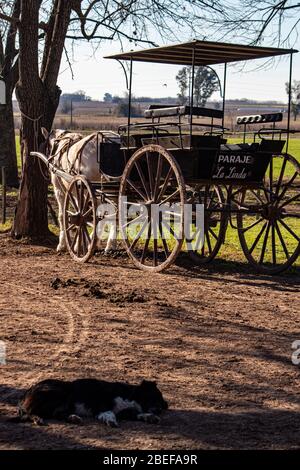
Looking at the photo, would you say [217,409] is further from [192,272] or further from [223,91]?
[223,91]

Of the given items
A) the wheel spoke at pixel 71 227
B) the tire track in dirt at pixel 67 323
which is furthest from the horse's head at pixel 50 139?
the tire track in dirt at pixel 67 323

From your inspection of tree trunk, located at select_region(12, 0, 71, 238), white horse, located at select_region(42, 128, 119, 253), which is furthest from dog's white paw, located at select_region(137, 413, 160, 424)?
tree trunk, located at select_region(12, 0, 71, 238)

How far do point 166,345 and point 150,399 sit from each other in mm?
1949

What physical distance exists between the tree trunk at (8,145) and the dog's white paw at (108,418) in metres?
19.5

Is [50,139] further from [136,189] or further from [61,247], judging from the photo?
[136,189]

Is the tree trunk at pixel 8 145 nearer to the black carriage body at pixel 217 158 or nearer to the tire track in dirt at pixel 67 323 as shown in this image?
the black carriage body at pixel 217 158

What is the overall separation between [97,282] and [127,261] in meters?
1.87

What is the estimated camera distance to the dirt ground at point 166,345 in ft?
17.3

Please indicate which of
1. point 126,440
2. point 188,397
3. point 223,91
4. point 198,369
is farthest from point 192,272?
point 126,440

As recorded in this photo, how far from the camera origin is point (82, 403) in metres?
5.49

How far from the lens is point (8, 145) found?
25156mm

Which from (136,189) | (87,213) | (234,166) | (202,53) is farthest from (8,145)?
(234,166)

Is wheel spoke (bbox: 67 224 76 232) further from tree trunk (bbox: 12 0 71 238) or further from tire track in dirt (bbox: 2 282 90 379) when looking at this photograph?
tire track in dirt (bbox: 2 282 90 379)

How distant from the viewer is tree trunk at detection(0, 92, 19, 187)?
81.3 ft
